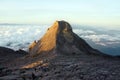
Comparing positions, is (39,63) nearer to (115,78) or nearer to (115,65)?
(115,65)

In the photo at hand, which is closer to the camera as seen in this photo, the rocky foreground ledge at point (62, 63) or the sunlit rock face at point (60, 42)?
the rocky foreground ledge at point (62, 63)

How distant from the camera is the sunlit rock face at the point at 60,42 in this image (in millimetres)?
115438

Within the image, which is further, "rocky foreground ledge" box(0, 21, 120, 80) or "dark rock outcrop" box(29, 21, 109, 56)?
"dark rock outcrop" box(29, 21, 109, 56)

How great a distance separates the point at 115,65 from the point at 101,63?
3825mm

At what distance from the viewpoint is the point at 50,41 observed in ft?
400

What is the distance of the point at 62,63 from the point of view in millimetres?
96375

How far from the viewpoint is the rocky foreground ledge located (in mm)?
83375

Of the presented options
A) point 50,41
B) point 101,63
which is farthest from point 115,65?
point 50,41

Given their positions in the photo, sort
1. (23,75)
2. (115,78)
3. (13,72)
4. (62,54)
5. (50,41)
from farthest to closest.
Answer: (50,41)
(62,54)
(13,72)
(23,75)
(115,78)

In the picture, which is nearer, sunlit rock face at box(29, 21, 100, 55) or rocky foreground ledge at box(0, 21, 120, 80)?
rocky foreground ledge at box(0, 21, 120, 80)

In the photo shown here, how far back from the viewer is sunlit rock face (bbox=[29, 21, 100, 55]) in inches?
4545

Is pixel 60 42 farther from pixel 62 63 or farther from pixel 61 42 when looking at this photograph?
pixel 62 63

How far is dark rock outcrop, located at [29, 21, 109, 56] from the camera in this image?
4547 inches

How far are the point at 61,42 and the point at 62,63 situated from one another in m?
22.5
